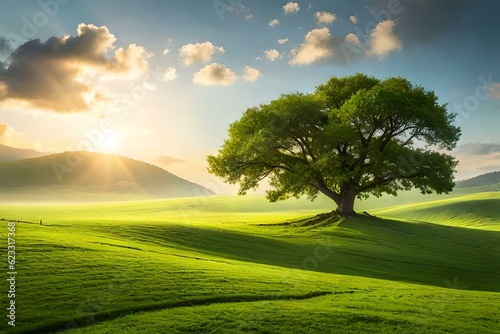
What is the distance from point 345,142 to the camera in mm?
58250

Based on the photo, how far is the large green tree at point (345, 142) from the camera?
55.8m

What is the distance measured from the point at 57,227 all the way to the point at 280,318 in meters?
27.6

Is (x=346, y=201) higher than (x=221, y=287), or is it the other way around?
(x=346, y=201)

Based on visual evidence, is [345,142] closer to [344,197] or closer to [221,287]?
[344,197]

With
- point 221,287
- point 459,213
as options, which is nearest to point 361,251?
point 221,287

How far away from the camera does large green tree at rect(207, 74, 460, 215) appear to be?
55.8m

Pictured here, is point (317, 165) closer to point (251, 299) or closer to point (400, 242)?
point (400, 242)

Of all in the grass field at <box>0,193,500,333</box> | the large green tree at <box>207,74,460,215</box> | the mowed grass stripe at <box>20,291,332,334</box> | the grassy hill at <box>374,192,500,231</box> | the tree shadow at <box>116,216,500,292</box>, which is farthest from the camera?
the grassy hill at <box>374,192,500,231</box>

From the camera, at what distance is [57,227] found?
36.6m
